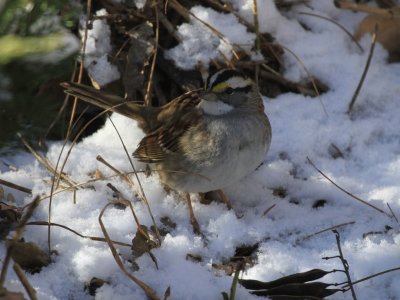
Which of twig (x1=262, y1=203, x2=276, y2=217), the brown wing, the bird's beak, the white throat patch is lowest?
twig (x1=262, y1=203, x2=276, y2=217)

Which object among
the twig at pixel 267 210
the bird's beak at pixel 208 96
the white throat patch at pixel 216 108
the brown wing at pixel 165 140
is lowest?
the twig at pixel 267 210

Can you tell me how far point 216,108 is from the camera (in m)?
3.13

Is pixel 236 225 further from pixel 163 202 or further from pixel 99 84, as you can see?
pixel 99 84

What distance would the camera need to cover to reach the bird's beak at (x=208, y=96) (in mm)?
3104

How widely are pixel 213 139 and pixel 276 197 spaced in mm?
481

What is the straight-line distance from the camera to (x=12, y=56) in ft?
7.13

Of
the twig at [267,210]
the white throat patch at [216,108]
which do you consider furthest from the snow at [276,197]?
the white throat patch at [216,108]

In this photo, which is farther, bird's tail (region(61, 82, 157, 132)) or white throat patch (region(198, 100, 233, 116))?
bird's tail (region(61, 82, 157, 132))

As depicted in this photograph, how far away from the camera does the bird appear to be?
3.03m

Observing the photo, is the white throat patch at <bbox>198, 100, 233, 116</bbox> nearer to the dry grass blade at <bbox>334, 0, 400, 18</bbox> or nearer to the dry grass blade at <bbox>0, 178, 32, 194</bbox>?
the dry grass blade at <bbox>0, 178, 32, 194</bbox>

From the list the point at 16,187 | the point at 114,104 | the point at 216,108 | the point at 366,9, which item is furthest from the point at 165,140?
the point at 366,9

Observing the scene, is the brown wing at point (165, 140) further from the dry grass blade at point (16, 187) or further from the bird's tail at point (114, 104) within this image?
the dry grass blade at point (16, 187)

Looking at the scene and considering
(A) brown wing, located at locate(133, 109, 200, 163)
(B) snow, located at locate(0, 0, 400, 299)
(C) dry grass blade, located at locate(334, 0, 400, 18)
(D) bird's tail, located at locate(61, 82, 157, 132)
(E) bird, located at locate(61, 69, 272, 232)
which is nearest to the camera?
(B) snow, located at locate(0, 0, 400, 299)

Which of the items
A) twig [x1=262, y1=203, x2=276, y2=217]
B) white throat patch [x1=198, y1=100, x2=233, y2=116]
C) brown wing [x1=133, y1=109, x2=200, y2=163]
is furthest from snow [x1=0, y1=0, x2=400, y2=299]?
white throat patch [x1=198, y1=100, x2=233, y2=116]
